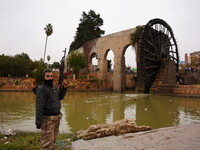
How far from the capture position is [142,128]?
3379mm

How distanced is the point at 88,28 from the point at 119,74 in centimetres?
1364

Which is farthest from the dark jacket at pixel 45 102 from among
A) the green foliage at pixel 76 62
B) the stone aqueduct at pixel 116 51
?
the green foliage at pixel 76 62

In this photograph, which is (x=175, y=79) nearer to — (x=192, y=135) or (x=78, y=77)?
(x=78, y=77)

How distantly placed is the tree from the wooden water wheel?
1396 cm

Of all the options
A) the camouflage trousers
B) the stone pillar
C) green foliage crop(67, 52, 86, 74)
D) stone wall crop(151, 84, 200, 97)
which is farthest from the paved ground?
green foliage crop(67, 52, 86, 74)

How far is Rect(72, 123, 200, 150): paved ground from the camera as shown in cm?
247

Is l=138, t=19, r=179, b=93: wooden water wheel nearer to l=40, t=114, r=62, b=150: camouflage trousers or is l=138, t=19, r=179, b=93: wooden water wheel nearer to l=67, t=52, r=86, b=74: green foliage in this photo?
l=67, t=52, r=86, b=74: green foliage

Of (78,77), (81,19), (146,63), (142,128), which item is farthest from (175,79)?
(81,19)

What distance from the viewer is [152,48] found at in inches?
591

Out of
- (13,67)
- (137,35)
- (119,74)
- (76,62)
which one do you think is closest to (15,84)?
(13,67)

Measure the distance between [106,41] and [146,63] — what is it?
6.54 m

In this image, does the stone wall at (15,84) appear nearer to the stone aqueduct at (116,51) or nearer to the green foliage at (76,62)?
the green foliage at (76,62)

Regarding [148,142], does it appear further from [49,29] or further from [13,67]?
[49,29]

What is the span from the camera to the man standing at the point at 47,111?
1.91 m
